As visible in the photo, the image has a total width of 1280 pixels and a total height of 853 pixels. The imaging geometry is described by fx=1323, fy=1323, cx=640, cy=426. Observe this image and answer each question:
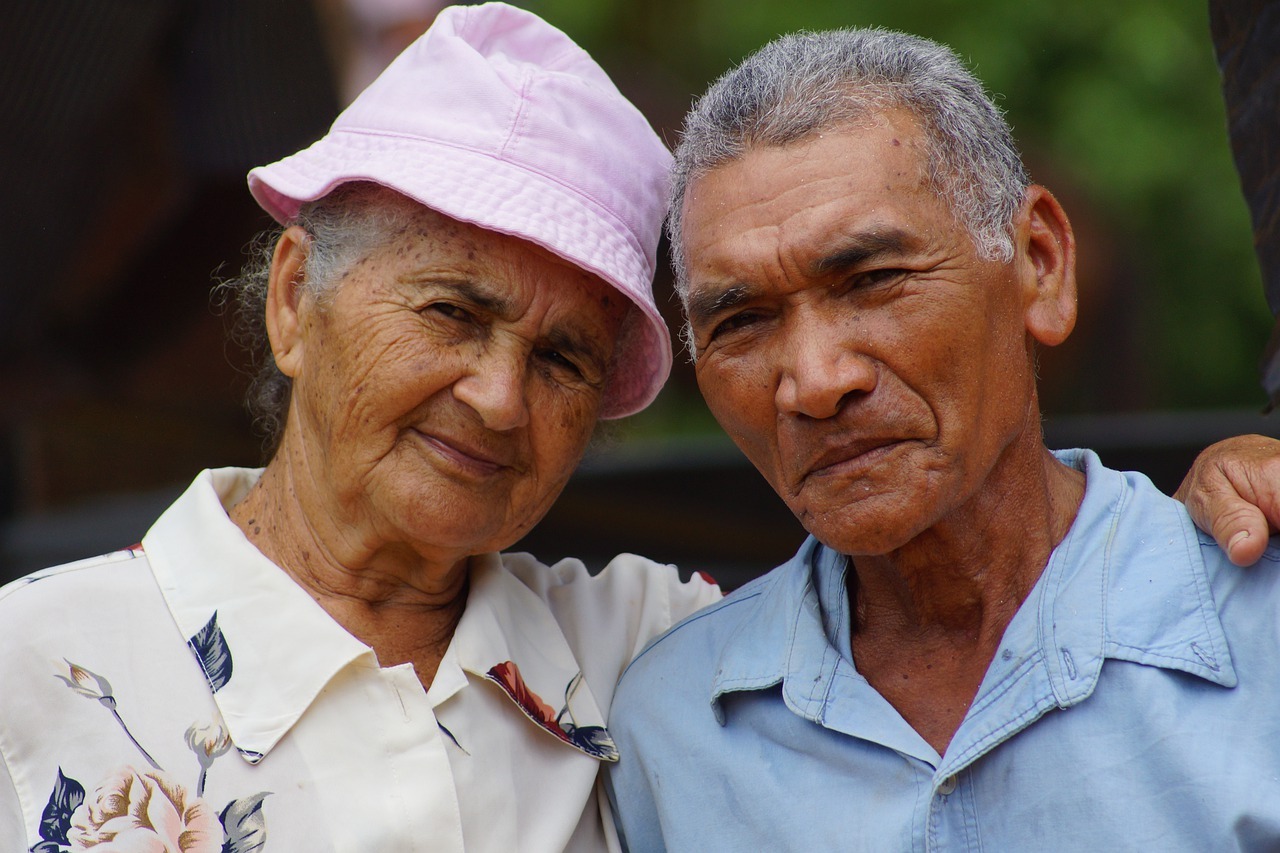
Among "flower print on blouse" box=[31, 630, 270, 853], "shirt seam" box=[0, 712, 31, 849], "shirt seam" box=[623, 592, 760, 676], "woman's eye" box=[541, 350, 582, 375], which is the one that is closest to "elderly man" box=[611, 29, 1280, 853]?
"shirt seam" box=[623, 592, 760, 676]

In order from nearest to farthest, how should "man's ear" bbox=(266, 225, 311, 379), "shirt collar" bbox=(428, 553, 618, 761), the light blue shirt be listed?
1. the light blue shirt
2. "shirt collar" bbox=(428, 553, 618, 761)
3. "man's ear" bbox=(266, 225, 311, 379)

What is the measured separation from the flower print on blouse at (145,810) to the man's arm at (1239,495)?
4.46 feet

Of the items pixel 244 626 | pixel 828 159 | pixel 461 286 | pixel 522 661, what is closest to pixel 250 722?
pixel 244 626

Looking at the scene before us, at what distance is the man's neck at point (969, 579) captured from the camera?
1987mm

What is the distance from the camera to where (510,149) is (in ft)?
6.83

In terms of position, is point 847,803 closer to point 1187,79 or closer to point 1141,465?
point 1141,465

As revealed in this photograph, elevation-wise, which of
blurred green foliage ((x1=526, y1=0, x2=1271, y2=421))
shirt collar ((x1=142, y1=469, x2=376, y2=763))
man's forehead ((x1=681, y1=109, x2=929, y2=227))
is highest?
man's forehead ((x1=681, y1=109, x2=929, y2=227))

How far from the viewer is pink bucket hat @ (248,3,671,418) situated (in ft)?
6.65

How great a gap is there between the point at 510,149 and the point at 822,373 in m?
0.63

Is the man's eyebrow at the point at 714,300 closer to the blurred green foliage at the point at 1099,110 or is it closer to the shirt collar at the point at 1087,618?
the shirt collar at the point at 1087,618

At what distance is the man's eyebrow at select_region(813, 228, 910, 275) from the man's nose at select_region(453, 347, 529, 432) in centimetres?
50

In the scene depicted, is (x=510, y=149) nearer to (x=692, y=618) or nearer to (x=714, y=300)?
(x=714, y=300)

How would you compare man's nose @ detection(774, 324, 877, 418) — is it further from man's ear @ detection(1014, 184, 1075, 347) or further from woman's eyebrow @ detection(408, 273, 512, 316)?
woman's eyebrow @ detection(408, 273, 512, 316)

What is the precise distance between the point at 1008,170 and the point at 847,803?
3.21 feet
